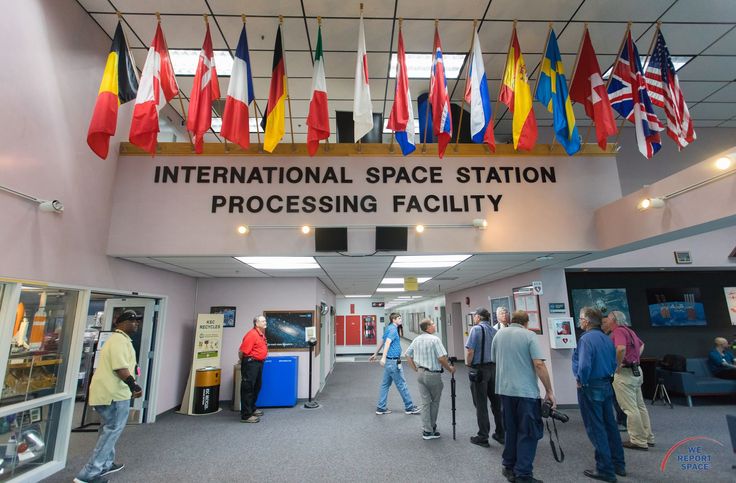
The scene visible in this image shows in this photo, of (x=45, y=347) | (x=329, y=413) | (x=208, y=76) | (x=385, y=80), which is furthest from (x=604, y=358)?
(x=45, y=347)

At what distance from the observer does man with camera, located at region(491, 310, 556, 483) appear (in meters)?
3.40

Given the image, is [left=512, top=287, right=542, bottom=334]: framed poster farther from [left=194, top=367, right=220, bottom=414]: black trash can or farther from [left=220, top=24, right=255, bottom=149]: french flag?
[left=194, top=367, right=220, bottom=414]: black trash can

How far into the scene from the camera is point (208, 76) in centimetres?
423

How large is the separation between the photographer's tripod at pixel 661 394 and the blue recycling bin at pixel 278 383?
6.71 m

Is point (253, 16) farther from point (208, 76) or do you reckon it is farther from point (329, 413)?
point (329, 413)

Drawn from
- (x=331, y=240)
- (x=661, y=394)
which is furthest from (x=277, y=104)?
(x=661, y=394)

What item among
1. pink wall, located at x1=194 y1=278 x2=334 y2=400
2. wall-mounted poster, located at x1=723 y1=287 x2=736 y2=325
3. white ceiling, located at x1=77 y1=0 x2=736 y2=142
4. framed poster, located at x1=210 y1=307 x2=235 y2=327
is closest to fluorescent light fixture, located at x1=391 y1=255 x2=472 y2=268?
pink wall, located at x1=194 y1=278 x2=334 y2=400

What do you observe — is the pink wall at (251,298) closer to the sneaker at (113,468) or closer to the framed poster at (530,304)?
the sneaker at (113,468)

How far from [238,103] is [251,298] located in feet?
14.1

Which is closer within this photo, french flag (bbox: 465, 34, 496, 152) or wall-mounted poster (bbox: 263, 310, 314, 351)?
french flag (bbox: 465, 34, 496, 152)

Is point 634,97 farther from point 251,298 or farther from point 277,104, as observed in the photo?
point 251,298

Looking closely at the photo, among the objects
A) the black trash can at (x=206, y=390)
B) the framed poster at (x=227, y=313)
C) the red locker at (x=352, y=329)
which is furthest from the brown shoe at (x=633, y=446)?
the red locker at (x=352, y=329)

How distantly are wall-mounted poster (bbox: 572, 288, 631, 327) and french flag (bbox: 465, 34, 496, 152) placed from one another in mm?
5409

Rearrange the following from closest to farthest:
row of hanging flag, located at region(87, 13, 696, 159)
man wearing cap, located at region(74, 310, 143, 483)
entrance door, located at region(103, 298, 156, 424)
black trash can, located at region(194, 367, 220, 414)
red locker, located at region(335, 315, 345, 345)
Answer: man wearing cap, located at region(74, 310, 143, 483)
row of hanging flag, located at region(87, 13, 696, 159)
entrance door, located at region(103, 298, 156, 424)
black trash can, located at region(194, 367, 220, 414)
red locker, located at region(335, 315, 345, 345)
